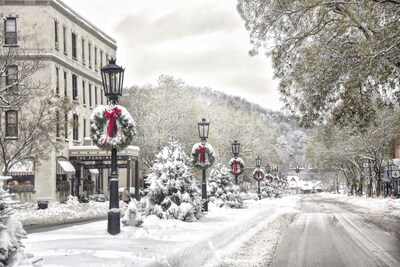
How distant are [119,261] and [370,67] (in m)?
8.38

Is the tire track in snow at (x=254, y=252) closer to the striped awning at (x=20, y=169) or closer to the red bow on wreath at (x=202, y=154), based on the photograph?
the red bow on wreath at (x=202, y=154)

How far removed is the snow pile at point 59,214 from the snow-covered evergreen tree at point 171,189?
8.90 meters

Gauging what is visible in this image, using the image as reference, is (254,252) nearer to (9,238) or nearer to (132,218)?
(132,218)

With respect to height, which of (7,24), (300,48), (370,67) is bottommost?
(370,67)

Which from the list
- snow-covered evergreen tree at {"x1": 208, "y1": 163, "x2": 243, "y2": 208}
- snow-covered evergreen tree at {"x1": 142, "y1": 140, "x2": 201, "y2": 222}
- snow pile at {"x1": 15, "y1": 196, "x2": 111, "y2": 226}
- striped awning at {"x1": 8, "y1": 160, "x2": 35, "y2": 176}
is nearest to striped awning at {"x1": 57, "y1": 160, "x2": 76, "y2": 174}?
striped awning at {"x1": 8, "y1": 160, "x2": 35, "y2": 176}

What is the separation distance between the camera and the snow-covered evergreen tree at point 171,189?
1955 cm

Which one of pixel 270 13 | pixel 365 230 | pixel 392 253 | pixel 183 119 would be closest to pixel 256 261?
pixel 392 253

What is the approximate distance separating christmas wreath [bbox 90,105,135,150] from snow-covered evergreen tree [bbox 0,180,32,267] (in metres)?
7.69

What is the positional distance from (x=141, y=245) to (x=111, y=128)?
406 centimetres

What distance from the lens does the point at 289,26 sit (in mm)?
17250

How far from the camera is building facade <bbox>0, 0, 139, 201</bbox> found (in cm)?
4281

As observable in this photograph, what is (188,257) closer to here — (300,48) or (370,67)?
(370,67)

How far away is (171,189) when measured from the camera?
65.0ft

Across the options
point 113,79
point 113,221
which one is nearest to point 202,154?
point 113,79
